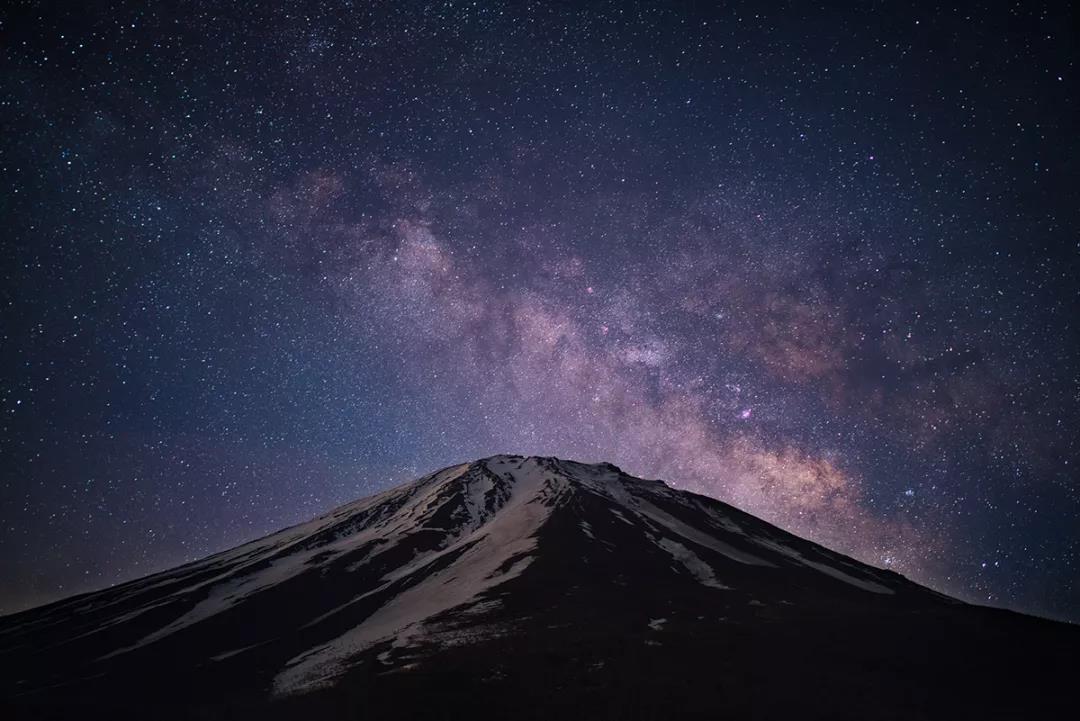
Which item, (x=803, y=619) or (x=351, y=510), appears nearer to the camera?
(x=803, y=619)

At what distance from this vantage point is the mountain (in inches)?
1499

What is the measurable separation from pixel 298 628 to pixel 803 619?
58274 millimetres

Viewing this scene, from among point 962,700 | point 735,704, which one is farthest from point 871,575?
point 735,704

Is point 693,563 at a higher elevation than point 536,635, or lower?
lower

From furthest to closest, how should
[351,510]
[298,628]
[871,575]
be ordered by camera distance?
Result: 1. [351,510]
2. [871,575]
3. [298,628]

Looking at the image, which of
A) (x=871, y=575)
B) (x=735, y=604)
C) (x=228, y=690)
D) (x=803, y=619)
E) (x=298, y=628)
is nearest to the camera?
(x=228, y=690)

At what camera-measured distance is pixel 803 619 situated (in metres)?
54.2

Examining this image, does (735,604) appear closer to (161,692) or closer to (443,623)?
(443,623)

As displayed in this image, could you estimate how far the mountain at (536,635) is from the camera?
3806 centimetres

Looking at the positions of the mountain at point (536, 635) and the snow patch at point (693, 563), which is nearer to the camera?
the mountain at point (536, 635)

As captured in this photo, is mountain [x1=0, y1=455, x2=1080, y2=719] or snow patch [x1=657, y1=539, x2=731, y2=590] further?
snow patch [x1=657, y1=539, x2=731, y2=590]

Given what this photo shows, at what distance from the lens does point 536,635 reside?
48.4 meters

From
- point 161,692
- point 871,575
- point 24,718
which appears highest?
point 24,718

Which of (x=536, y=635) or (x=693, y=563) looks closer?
(x=536, y=635)
